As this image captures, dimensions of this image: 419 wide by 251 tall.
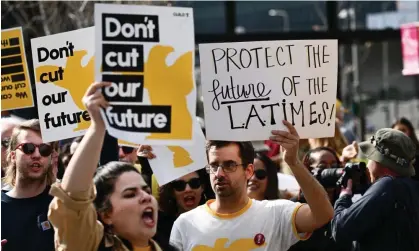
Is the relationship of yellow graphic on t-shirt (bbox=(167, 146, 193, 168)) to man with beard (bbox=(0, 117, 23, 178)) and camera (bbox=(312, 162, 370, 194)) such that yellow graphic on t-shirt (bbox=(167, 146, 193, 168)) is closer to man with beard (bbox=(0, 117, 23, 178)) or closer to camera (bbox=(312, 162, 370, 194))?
camera (bbox=(312, 162, 370, 194))

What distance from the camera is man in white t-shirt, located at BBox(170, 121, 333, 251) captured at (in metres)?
4.81

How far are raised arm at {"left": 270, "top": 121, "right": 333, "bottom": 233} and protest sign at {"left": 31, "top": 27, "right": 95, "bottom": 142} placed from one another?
127 centimetres

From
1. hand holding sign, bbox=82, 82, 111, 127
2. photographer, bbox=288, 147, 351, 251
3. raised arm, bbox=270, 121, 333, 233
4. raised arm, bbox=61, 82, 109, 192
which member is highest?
hand holding sign, bbox=82, 82, 111, 127

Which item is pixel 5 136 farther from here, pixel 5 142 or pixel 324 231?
pixel 324 231

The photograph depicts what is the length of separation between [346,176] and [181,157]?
39.4 inches

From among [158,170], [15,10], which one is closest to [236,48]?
[158,170]

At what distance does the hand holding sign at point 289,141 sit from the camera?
4.75 meters

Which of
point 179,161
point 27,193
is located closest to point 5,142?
point 27,193

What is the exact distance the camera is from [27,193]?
550 cm

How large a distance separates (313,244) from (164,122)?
218 centimetres

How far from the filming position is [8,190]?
573 cm

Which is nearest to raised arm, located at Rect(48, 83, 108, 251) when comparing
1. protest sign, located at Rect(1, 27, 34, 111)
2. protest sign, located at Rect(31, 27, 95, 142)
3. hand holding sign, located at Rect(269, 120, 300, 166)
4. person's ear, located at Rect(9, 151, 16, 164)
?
hand holding sign, located at Rect(269, 120, 300, 166)

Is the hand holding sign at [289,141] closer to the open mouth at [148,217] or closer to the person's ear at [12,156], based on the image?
the open mouth at [148,217]

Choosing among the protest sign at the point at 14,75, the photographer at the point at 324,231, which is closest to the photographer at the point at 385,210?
the photographer at the point at 324,231
